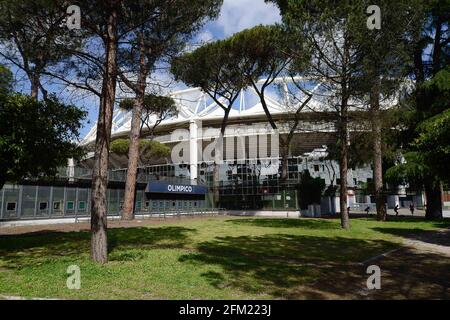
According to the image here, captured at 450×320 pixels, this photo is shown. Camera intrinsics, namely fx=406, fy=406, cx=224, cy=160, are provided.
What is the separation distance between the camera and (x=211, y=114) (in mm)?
56625

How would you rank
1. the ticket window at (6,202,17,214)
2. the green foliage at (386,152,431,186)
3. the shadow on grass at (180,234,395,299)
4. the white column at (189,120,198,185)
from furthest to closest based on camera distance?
the white column at (189,120,198,185) < the green foliage at (386,152,431,186) < the ticket window at (6,202,17,214) < the shadow on grass at (180,234,395,299)

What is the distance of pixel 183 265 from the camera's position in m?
8.75

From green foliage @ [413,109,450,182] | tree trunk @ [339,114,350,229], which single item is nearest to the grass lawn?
green foliage @ [413,109,450,182]

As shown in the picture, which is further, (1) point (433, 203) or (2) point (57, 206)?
(1) point (433, 203)

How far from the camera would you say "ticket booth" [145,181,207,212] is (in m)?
33.7

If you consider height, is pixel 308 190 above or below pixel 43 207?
above

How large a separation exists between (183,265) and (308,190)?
96.0 ft

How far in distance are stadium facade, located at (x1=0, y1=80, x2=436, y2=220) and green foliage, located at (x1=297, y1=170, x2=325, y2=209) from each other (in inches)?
17.7

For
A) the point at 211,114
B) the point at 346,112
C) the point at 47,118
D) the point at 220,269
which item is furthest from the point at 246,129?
the point at 220,269

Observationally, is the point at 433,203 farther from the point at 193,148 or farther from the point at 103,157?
the point at 193,148

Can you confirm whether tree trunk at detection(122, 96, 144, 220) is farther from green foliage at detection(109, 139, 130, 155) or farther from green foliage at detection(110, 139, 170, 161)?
green foliage at detection(109, 139, 130, 155)

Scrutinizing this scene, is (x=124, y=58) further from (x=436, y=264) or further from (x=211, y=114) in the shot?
(x=211, y=114)

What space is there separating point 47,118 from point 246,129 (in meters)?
42.0

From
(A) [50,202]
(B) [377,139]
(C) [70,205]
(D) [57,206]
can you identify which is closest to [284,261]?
(B) [377,139]
